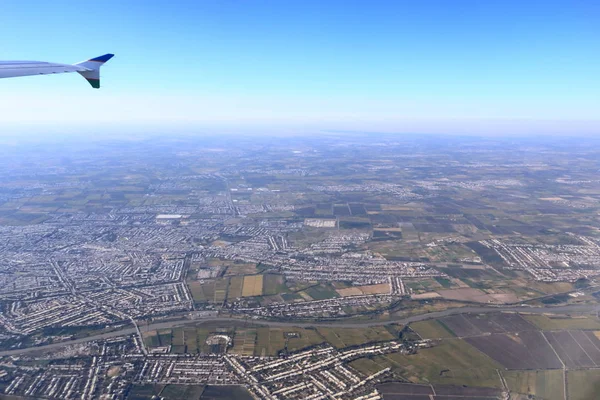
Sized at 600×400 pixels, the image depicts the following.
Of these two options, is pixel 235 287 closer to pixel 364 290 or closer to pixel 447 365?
pixel 364 290

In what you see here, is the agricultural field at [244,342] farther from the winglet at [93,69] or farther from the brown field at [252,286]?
the winglet at [93,69]

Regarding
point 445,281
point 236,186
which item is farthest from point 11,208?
point 445,281

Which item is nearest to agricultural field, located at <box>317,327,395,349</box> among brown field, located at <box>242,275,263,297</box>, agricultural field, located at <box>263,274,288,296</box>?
agricultural field, located at <box>263,274,288,296</box>

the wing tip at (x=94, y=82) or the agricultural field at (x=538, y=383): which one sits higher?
the wing tip at (x=94, y=82)

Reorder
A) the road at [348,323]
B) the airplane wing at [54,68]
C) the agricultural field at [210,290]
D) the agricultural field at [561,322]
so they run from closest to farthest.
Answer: the airplane wing at [54,68] → the road at [348,323] → the agricultural field at [561,322] → the agricultural field at [210,290]

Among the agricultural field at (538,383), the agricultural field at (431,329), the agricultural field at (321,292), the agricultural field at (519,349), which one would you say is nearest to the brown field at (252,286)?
the agricultural field at (321,292)

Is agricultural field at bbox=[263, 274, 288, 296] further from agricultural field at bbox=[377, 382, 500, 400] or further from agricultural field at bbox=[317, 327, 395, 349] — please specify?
agricultural field at bbox=[377, 382, 500, 400]
